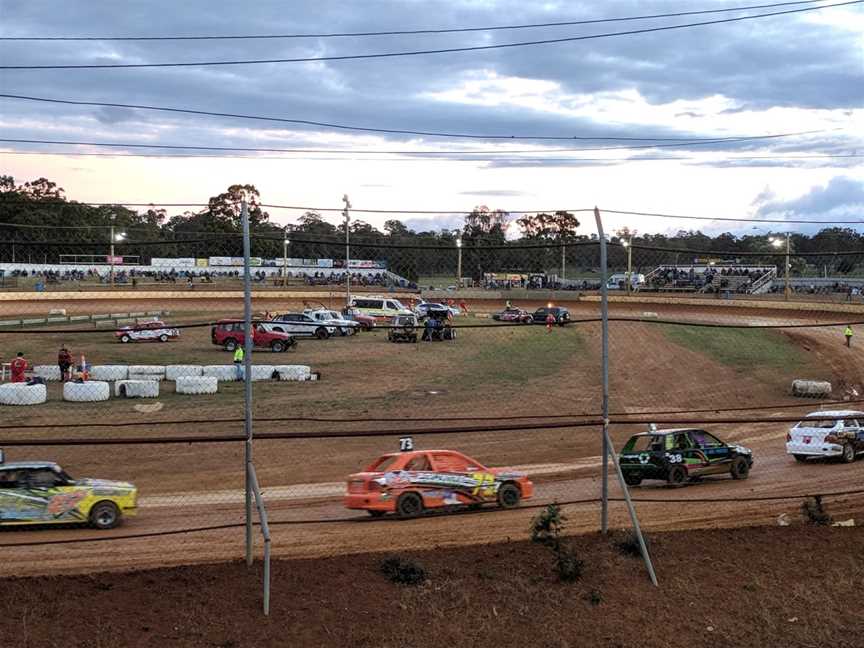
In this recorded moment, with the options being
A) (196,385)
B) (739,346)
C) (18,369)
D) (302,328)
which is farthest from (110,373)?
(739,346)

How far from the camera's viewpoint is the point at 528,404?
21.7 meters

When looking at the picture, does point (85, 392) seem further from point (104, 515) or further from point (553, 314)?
point (553, 314)

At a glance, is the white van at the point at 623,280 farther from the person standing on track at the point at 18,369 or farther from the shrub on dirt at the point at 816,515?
the person standing on track at the point at 18,369

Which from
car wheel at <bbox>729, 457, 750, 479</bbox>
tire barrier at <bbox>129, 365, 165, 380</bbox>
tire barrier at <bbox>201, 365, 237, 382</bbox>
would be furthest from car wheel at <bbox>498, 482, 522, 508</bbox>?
tire barrier at <bbox>129, 365, 165, 380</bbox>

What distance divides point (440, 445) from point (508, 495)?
657cm

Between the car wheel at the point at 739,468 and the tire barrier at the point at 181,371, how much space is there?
16802mm

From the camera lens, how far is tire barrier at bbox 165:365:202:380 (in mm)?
25736

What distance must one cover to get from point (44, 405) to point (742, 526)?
17975 mm

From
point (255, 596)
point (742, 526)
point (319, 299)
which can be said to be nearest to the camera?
point (255, 596)

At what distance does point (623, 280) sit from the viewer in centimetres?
1281

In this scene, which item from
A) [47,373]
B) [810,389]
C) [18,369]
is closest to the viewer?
[18,369]

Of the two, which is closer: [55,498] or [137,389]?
[55,498]

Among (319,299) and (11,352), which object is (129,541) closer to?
(319,299)

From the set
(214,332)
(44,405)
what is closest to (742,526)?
(44,405)
